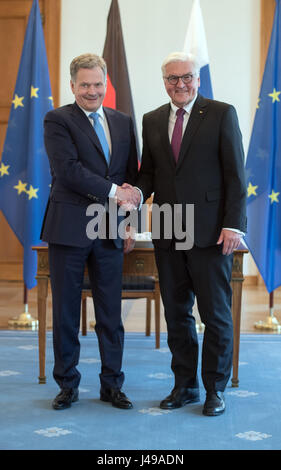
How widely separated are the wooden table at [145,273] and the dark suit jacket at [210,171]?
53 centimetres

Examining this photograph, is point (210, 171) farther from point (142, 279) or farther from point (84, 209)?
point (142, 279)

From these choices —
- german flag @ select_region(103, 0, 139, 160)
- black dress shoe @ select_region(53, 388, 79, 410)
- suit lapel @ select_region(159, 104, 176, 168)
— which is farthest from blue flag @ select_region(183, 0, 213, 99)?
black dress shoe @ select_region(53, 388, 79, 410)

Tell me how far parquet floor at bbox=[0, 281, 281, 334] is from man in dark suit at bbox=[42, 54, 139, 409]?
193 cm

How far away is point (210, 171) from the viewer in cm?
291

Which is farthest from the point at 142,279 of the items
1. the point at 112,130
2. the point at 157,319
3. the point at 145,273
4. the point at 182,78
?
the point at 182,78

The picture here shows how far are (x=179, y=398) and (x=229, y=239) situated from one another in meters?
0.80

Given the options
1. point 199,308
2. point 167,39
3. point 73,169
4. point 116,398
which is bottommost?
point 116,398

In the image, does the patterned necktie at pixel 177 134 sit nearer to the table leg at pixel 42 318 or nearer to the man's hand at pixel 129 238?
the man's hand at pixel 129 238

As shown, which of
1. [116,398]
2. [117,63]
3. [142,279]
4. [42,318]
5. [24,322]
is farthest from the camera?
[117,63]

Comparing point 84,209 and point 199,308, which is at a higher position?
point 84,209

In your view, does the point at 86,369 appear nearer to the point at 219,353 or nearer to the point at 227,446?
the point at 219,353

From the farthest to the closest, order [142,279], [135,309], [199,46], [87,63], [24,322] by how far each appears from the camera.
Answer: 1. [135,309]
2. [199,46]
3. [24,322]
4. [142,279]
5. [87,63]

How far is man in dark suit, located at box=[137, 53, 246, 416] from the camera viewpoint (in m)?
2.88
